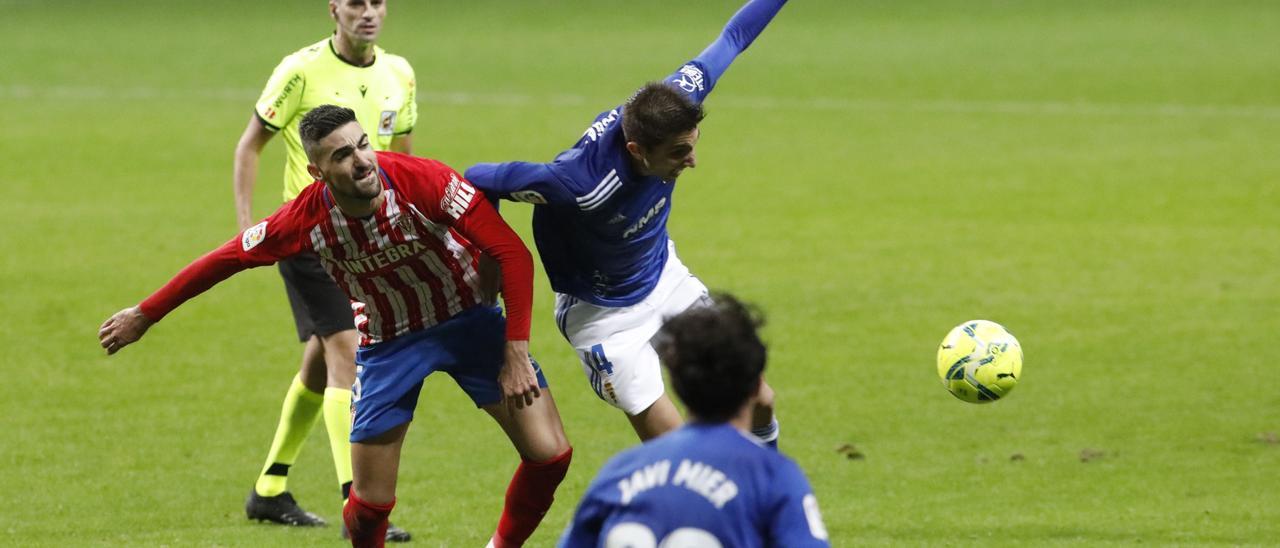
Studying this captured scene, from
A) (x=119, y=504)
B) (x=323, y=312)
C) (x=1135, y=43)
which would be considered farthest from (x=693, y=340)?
(x=1135, y=43)

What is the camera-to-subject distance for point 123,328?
610 centimetres

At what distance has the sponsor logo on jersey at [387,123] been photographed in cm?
837

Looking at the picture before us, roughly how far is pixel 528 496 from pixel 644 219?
115cm

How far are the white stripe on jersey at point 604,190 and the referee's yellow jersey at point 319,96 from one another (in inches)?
81.8

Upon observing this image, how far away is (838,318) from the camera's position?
12.7 m

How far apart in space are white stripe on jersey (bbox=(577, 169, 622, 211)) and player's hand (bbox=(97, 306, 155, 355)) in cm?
160

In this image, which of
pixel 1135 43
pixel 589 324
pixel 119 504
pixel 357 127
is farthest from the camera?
pixel 1135 43

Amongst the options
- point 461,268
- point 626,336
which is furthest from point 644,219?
point 461,268

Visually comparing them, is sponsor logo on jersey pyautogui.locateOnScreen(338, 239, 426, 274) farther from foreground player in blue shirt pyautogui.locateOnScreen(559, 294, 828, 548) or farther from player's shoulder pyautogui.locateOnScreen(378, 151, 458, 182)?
foreground player in blue shirt pyautogui.locateOnScreen(559, 294, 828, 548)

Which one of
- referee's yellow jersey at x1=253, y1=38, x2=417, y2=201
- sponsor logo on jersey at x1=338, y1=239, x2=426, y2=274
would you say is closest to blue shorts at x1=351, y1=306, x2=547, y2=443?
sponsor logo on jersey at x1=338, y1=239, x2=426, y2=274

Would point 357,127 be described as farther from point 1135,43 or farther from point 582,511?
point 1135,43

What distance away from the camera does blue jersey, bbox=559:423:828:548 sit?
13.1 ft

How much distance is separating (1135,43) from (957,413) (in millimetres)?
22124

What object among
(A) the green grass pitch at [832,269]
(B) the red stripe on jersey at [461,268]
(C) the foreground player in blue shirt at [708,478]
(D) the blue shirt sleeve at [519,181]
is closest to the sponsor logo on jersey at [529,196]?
(D) the blue shirt sleeve at [519,181]
